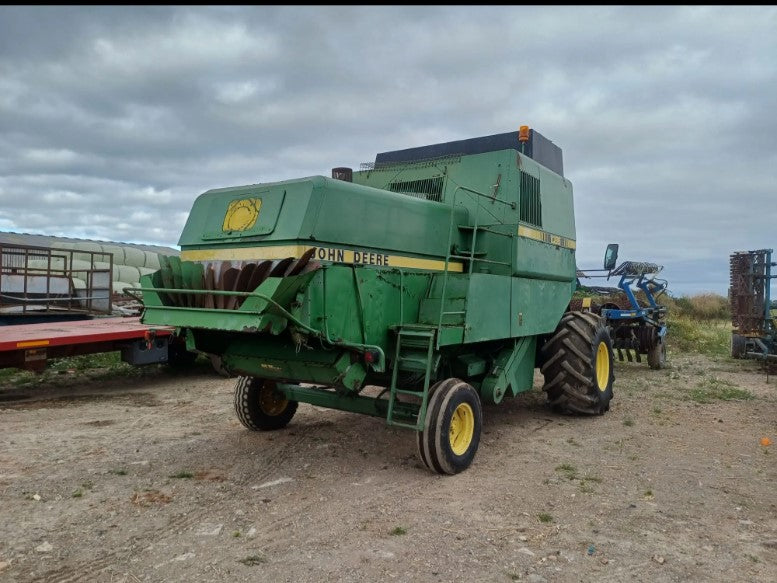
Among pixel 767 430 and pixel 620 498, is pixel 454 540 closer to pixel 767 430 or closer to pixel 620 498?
pixel 620 498

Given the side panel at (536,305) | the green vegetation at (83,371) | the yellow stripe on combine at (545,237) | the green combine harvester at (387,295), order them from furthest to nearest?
the green vegetation at (83,371)
the yellow stripe on combine at (545,237)
the side panel at (536,305)
the green combine harvester at (387,295)

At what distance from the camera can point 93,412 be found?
25.6 ft

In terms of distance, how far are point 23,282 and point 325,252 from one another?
9.91 meters

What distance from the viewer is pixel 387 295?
521 centimetres

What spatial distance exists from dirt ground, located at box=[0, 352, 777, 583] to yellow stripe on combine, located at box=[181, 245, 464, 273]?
73.6 inches

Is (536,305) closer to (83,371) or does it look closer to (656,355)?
(656,355)

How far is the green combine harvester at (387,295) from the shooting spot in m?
4.71

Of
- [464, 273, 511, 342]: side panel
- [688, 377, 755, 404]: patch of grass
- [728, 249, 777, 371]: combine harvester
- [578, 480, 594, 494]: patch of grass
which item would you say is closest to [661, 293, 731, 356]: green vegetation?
[728, 249, 777, 371]: combine harvester

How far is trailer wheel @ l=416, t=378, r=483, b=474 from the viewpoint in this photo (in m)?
5.04

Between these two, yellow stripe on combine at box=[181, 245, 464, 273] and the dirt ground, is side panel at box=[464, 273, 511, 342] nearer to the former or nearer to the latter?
yellow stripe on combine at box=[181, 245, 464, 273]

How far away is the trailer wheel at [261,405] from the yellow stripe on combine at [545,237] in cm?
322

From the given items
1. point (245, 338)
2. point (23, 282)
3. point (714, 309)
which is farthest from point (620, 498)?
point (714, 309)

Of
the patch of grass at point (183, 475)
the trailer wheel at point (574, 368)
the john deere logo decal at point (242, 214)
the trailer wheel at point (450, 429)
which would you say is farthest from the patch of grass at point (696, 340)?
the patch of grass at point (183, 475)

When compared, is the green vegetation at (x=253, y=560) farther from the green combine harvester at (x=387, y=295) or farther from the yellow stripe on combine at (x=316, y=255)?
the yellow stripe on combine at (x=316, y=255)
